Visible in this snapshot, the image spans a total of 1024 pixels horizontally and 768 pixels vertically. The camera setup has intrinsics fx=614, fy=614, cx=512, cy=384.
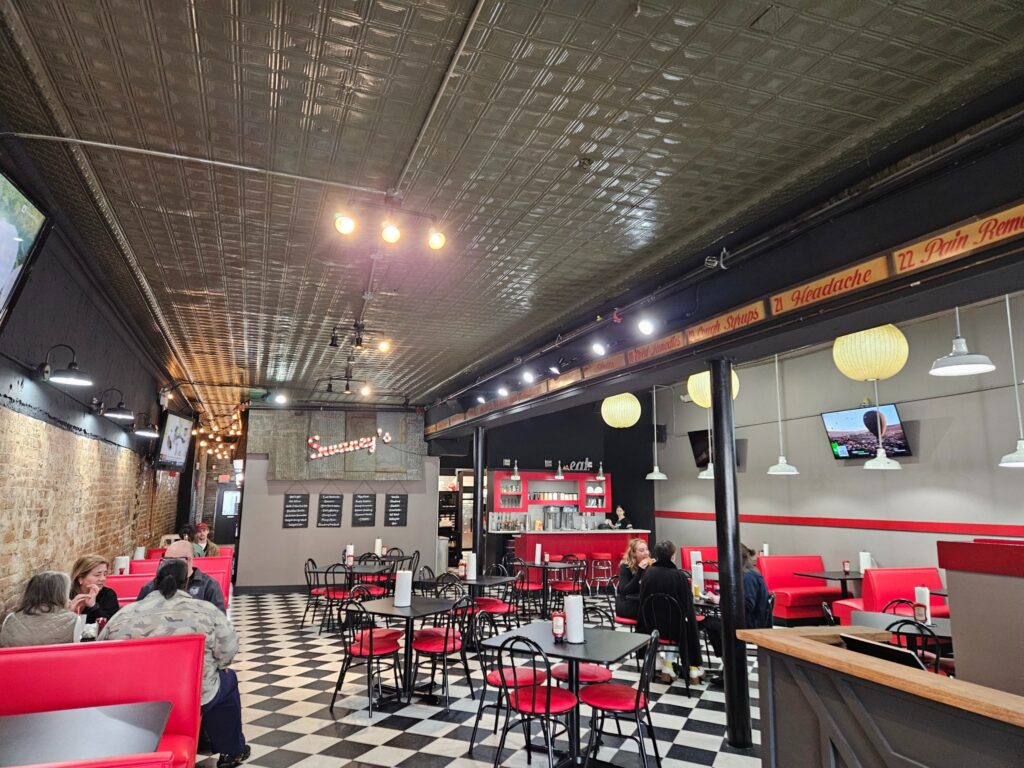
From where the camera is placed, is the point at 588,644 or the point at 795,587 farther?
the point at 795,587

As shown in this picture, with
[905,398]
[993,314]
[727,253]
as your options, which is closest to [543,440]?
[905,398]

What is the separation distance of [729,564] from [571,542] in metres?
8.01

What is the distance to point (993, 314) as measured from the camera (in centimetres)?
767

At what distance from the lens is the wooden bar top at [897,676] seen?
6.20ft

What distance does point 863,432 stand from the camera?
905 centimetres

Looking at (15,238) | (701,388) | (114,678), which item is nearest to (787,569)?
(701,388)

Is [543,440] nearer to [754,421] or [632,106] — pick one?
[754,421]

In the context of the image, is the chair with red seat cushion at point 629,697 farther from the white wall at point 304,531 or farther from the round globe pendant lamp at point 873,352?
the white wall at point 304,531

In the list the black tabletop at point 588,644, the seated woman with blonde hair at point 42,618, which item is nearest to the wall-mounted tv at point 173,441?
the seated woman with blonde hair at point 42,618

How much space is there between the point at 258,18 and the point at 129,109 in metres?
1.11

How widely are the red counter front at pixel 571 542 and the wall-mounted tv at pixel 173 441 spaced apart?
21.0ft

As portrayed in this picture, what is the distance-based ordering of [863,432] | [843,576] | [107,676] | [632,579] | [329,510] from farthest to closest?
[329,510] → [863,432] → [843,576] → [632,579] → [107,676]

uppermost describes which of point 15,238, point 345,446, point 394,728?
point 15,238

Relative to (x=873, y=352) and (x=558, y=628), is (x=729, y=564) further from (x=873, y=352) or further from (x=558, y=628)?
(x=873, y=352)
